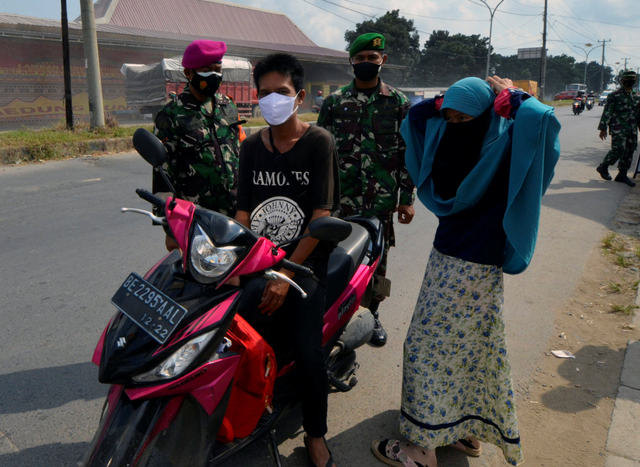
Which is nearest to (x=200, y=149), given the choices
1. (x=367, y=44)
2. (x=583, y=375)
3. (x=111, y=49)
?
(x=367, y=44)

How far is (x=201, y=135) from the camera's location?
297 cm

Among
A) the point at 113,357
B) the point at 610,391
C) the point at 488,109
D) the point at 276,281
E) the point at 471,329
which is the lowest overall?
the point at 610,391

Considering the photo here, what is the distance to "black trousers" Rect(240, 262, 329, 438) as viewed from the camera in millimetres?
2174

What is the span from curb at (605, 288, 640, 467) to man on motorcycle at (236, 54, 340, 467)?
1.38m

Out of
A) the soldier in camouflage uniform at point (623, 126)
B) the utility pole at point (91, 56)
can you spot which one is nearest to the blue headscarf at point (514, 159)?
the soldier in camouflage uniform at point (623, 126)

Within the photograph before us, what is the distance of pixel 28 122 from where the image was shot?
20.6 metres

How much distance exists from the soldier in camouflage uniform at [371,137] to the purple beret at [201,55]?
0.85 metres

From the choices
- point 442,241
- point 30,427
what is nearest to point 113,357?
point 30,427

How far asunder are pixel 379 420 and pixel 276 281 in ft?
3.77

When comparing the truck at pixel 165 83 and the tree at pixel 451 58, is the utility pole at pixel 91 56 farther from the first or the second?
the tree at pixel 451 58

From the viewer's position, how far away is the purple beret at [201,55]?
9.57ft

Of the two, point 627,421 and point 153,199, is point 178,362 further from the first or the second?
point 627,421

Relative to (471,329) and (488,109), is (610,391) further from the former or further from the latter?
(488,109)

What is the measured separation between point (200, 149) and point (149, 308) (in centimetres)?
148
